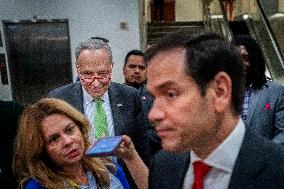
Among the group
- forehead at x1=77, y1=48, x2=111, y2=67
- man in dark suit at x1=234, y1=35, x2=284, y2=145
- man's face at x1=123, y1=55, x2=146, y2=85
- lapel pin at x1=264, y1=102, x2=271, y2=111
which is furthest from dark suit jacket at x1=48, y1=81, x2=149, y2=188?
man's face at x1=123, y1=55, x2=146, y2=85

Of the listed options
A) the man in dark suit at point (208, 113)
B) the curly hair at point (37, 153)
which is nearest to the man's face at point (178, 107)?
the man in dark suit at point (208, 113)

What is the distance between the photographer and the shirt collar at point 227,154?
95 cm

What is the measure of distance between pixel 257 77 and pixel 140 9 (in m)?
5.90

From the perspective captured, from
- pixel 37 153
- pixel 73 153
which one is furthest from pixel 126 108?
pixel 37 153

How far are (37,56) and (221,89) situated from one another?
7.37m

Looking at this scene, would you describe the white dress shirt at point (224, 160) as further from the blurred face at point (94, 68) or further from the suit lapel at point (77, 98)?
the suit lapel at point (77, 98)

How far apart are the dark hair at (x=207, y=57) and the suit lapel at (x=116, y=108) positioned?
144 centimetres

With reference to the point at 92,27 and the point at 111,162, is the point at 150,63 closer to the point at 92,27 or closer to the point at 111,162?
the point at 111,162

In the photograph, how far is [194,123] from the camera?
92cm

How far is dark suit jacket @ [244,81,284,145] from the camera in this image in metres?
2.26

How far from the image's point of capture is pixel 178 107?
91cm

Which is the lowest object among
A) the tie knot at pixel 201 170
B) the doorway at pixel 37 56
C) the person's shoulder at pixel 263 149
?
the doorway at pixel 37 56

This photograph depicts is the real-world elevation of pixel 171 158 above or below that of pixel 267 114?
above

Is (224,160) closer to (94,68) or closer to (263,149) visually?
(263,149)
